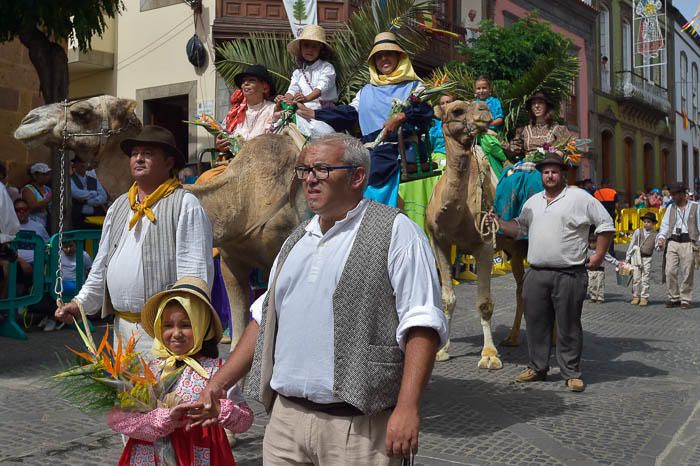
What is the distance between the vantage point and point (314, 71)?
7.38 metres

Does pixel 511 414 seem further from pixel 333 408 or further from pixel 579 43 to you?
pixel 579 43

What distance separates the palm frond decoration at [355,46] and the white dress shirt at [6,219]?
12.1ft

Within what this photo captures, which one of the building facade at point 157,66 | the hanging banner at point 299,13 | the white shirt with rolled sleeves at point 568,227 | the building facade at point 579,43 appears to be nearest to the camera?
the white shirt with rolled sleeves at point 568,227

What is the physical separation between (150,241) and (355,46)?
32.1 feet

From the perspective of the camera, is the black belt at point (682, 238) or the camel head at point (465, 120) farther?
the black belt at point (682, 238)

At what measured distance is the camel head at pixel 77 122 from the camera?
5609 millimetres

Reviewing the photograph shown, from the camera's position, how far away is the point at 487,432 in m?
5.96

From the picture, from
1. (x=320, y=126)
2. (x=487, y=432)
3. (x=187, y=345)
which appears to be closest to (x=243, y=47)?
(x=320, y=126)

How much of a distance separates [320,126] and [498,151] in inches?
163

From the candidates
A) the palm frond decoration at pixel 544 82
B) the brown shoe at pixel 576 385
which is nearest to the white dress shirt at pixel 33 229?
the brown shoe at pixel 576 385

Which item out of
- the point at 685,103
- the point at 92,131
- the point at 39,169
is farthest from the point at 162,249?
the point at 685,103

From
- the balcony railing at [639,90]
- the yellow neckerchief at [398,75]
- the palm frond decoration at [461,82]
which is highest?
the balcony railing at [639,90]

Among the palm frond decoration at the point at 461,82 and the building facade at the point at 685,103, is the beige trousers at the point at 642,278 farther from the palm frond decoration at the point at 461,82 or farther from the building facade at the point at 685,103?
the building facade at the point at 685,103

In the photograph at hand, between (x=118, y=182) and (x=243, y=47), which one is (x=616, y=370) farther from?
(x=243, y=47)
